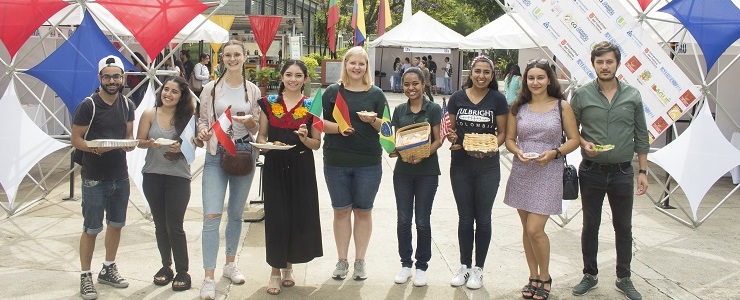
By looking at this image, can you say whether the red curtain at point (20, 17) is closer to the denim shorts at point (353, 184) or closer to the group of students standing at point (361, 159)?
the group of students standing at point (361, 159)

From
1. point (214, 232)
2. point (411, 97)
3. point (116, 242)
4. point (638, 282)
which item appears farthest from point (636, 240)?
point (116, 242)

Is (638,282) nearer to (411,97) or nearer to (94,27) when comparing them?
(411,97)

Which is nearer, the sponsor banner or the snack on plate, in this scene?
the snack on plate

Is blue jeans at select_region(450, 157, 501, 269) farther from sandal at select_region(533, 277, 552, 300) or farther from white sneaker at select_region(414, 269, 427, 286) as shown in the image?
Answer: sandal at select_region(533, 277, 552, 300)

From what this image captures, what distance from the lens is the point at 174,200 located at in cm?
485

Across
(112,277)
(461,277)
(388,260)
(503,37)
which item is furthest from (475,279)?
(503,37)

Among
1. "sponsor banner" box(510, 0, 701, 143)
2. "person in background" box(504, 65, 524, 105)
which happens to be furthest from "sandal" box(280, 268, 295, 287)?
"person in background" box(504, 65, 524, 105)

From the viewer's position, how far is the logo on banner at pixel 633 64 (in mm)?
6602

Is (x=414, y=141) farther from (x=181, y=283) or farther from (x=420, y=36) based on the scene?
(x=420, y=36)

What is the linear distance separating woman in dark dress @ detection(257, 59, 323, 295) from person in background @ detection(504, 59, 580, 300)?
1389 mm

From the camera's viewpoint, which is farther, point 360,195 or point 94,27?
point 94,27

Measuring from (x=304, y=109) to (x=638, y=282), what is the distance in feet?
9.45

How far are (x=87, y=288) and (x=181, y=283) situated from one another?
62cm

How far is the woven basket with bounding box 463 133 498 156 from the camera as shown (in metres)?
4.67
